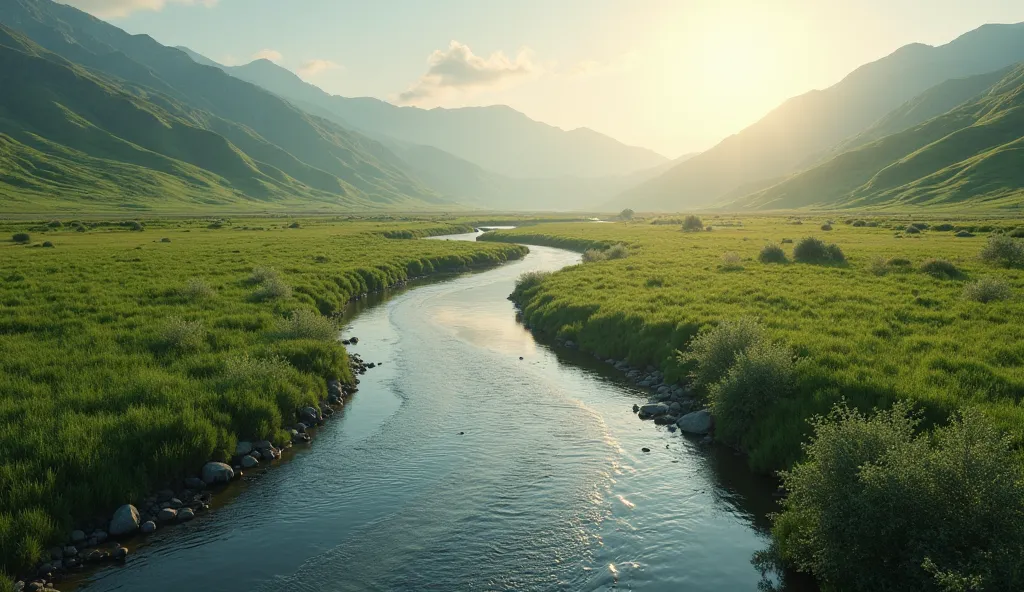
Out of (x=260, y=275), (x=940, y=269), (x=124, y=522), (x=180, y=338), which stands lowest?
(x=124, y=522)

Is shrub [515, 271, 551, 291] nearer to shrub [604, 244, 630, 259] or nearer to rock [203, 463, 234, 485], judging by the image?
shrub [604, 244, 630, 259]

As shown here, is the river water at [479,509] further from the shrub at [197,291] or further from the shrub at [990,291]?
the shrub at [990,291]

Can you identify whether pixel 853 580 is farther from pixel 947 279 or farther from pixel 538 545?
pixel 947 279

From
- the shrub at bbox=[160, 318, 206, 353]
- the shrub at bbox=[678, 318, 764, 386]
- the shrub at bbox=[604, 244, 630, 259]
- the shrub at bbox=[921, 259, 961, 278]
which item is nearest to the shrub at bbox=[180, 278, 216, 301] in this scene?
the shrub at bbox=[160, 318, 206, 353]

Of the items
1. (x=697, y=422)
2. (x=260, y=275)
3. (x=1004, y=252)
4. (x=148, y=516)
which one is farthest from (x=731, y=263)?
(x=148, y=516)

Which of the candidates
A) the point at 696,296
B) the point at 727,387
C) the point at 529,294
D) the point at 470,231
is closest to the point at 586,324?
the point at 696,296

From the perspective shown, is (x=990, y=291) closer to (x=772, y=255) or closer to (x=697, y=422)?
(x=697, y=422)
